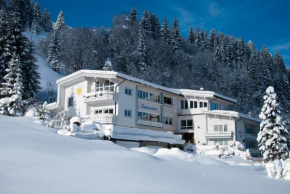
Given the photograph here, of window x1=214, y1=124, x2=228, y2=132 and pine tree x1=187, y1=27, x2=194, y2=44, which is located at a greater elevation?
pine tree x1=187, y1=27, x2=194, y2=44

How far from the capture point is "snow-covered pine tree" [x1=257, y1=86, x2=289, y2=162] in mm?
25969

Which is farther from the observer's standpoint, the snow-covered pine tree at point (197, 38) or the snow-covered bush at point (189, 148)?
the snow-covered pine tree at point (197, 38)

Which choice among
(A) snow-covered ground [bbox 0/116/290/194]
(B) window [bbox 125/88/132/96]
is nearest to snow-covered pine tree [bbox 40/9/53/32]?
(B) window [bbox 125/88/132/96]

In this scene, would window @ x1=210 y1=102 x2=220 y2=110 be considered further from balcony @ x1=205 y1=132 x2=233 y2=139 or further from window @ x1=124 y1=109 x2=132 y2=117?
window @ x1=124 y1=109 x2=132 y2=117

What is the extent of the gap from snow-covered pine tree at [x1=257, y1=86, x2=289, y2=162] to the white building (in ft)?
25.9

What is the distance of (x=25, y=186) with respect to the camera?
549cm

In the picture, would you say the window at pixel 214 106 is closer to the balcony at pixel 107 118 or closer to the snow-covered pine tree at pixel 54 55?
the balcony at pixel 107 118

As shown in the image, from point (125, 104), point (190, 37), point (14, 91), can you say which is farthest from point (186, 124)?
point (190, 37)

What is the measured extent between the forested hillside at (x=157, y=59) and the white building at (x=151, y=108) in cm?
2203

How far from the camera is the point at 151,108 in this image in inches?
1364

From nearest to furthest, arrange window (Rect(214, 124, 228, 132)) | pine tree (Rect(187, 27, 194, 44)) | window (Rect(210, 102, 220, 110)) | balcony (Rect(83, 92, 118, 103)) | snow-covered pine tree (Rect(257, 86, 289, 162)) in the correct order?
snow-covered pine tree (Rect(257, 86, 289, 162)) → balcony (Rect(83, 92, 118, 103)) → window (Rect(214, 124, 228, 132)) → window (Rect(210, 102, 220, 110)) → pine tree (Rect(187, 27, 194, 44))

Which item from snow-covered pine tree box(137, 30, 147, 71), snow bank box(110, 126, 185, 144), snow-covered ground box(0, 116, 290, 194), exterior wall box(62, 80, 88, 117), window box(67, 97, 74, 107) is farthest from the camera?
snow-covered pine tree box(137, 30, 147, 71)

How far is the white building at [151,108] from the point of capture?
30.3 m

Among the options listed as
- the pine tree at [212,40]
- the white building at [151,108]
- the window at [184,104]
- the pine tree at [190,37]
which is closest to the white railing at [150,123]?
the white building at [151,108]
